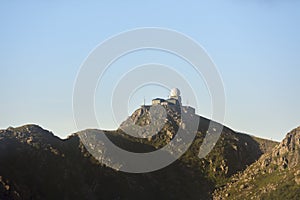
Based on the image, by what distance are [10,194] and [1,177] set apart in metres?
9.39

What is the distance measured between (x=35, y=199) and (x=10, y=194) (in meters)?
11.4

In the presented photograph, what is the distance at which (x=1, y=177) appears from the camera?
195m

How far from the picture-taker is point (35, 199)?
197125 mm

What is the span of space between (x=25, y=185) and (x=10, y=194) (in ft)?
36.9

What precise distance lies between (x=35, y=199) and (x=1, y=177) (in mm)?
15306

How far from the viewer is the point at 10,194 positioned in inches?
7446

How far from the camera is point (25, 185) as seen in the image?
656 ft

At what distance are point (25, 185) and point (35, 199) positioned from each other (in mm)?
7190
